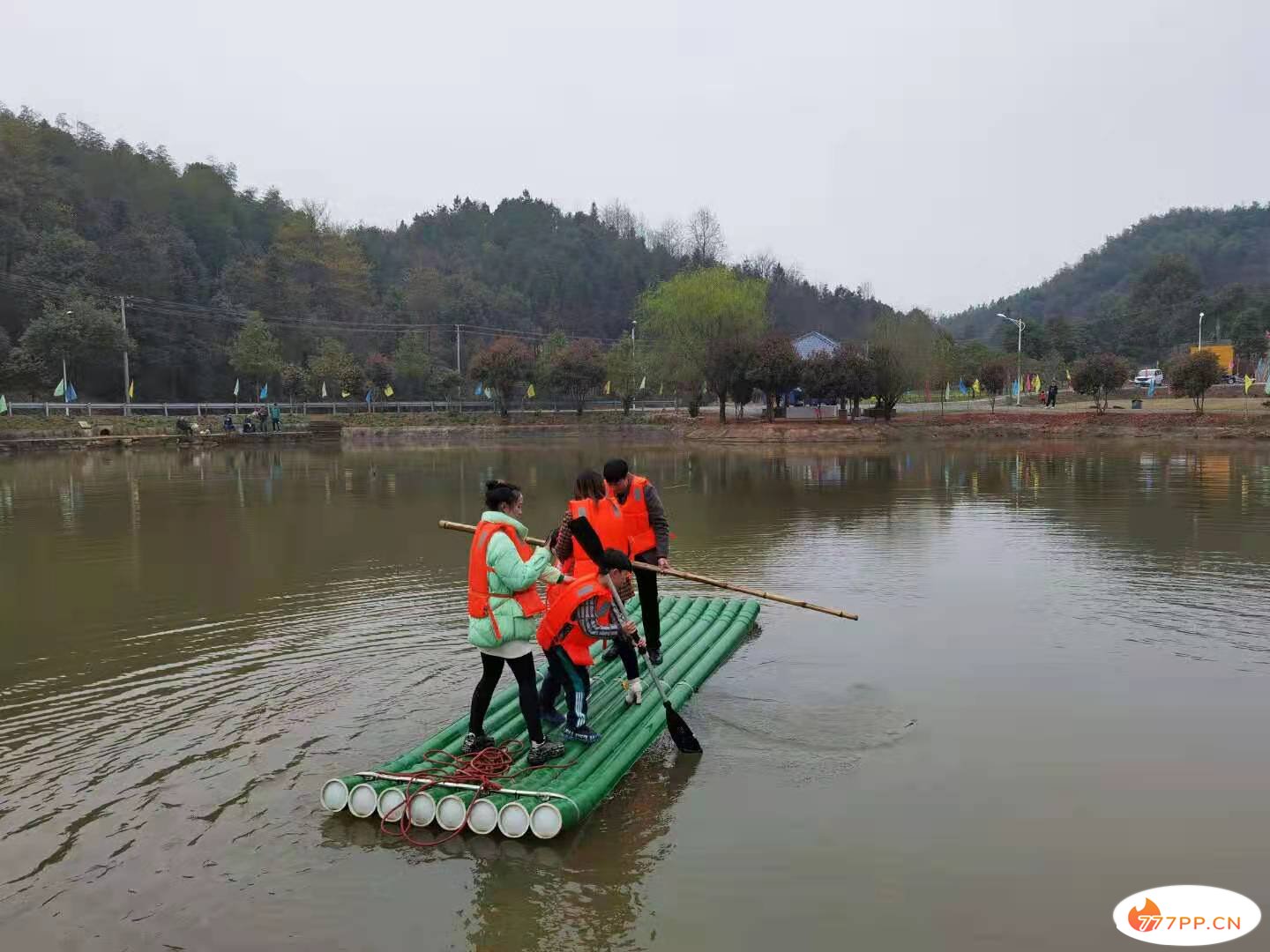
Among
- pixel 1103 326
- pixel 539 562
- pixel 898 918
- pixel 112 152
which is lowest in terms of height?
pixel 898 918

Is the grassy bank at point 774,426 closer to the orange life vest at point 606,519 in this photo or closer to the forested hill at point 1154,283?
the orange life vest at point 606,519

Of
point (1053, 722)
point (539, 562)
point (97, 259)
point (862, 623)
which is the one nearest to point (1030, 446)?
point (862, 623)

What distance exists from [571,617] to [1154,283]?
11209cm

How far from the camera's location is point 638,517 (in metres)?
7.77

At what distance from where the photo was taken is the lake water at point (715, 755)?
4746mm

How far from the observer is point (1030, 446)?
39.3 meters

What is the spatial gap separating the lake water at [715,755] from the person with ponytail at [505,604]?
828mm

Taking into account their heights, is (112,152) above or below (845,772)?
above

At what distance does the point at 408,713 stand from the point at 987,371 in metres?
50.9

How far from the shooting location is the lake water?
4746mm

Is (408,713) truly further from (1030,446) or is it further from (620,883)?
(1030,446)

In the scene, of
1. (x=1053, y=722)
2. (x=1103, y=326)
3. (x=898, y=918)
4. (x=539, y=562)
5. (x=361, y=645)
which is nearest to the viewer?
(x=898, y=918)

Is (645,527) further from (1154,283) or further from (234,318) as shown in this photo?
(1154,283)
